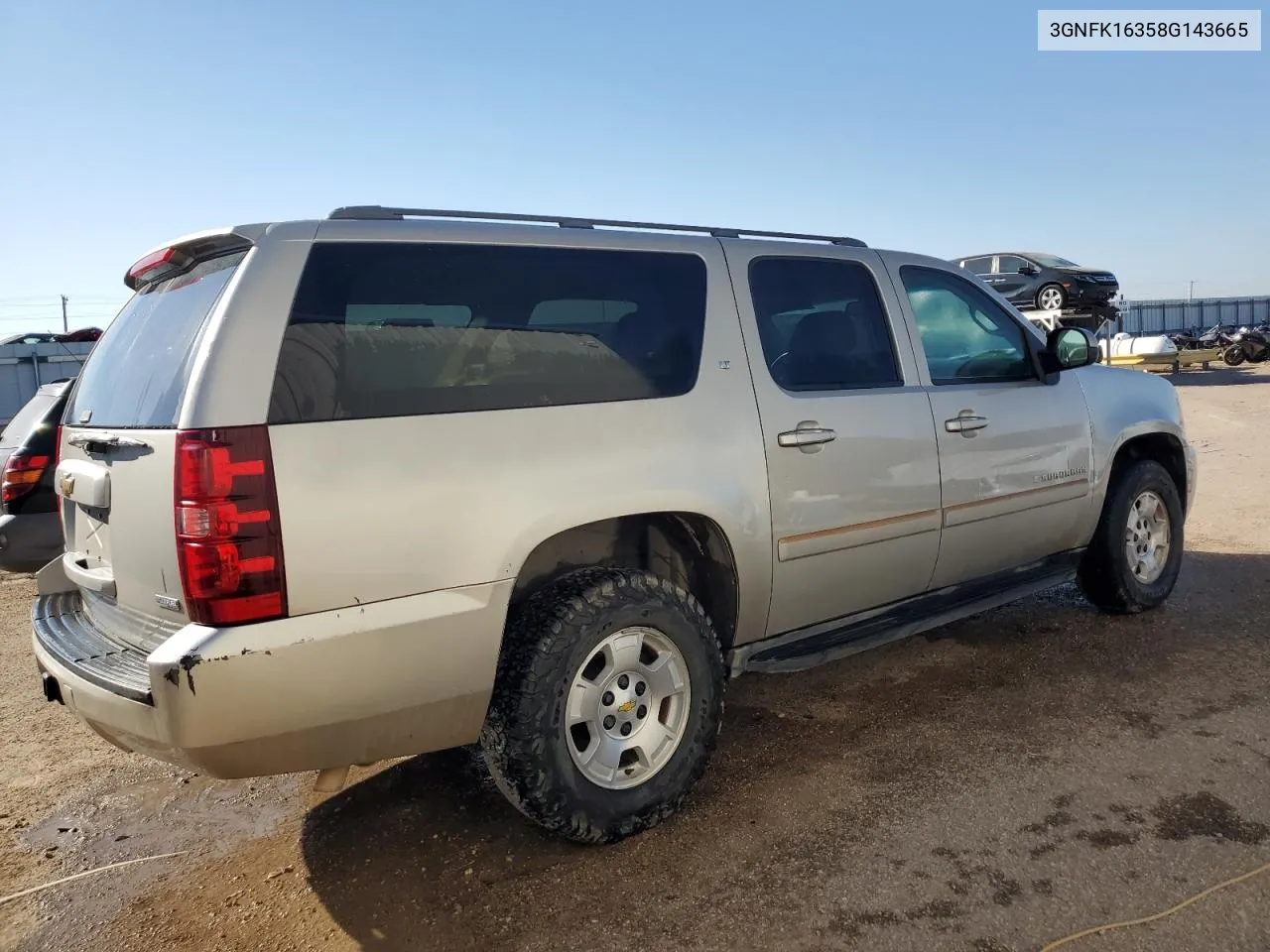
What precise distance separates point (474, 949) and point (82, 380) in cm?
241

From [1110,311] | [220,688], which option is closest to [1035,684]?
[220,688]

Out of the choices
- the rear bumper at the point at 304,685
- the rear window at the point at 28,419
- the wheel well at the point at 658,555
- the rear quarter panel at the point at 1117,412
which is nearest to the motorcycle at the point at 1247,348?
the rear quarter panel at the point at 1117,412

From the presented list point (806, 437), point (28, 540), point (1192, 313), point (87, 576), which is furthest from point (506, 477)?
point (1192, 313)

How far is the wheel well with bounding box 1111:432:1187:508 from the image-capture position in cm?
517

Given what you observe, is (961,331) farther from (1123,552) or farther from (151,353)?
(151,353)

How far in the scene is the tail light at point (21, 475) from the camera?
19.4 ft

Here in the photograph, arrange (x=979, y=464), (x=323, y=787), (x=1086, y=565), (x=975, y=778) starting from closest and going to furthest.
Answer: (x=323, y=787) → (x=975, y=778) → (x=979, y=464) → (x=1086, y=565)

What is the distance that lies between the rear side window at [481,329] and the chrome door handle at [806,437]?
1.39 ft

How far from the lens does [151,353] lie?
286 cm

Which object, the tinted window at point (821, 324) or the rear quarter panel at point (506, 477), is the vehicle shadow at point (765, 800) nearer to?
the rear quarter panel at point (506, 477)

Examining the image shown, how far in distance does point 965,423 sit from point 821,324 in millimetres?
831

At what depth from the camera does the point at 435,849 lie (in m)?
3.09

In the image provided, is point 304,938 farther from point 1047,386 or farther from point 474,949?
point 1047,386

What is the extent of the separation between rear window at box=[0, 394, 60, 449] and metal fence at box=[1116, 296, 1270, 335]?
168 ft
